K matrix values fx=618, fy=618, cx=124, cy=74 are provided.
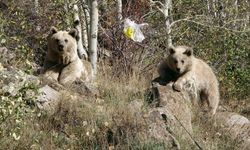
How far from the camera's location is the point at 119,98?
883cm

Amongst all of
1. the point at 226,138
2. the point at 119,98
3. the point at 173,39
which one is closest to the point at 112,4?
the point at 173,39

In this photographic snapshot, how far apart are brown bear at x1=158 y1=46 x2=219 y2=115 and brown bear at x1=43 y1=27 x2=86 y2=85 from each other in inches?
58.0

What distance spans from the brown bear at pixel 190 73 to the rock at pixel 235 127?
787 millimetres

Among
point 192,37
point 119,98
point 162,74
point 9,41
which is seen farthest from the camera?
point 192,37

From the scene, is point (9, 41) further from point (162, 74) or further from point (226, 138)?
point (226, 138)

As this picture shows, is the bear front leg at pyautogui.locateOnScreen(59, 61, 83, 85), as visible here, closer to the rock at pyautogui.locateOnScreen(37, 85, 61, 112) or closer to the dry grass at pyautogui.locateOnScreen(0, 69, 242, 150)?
the dry grass at pyautogui.locateOnScreen(0, 69, 242, 150)

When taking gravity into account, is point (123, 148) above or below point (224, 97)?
above

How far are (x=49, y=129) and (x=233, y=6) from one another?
10.3m

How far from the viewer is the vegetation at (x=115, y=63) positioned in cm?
713

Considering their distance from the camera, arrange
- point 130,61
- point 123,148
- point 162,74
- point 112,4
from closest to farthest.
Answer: point 123,148, point 162,74, point 130,61, point 112,4

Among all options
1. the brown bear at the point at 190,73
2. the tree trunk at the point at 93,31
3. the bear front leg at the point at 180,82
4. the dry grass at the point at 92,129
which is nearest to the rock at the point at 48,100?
the dry grass at the point at 92,129

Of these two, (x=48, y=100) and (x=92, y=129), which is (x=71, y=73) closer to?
(x=48, y=100)

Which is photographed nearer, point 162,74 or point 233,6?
point 162,74

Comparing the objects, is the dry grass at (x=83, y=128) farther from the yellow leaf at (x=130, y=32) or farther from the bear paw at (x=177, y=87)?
the yellow leaf at (x=130, y=32)
